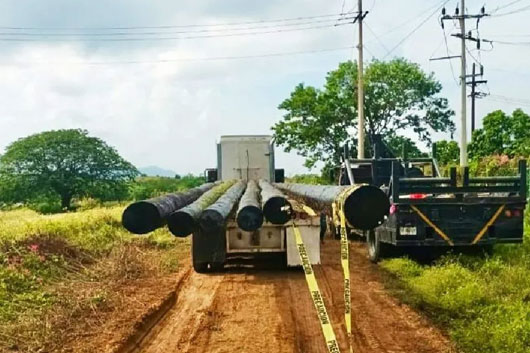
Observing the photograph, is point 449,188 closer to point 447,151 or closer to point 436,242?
point 436,242

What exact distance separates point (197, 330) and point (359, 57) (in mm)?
22051

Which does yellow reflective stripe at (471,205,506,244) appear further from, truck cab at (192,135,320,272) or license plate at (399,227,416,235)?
truck cab at (192,135,320,272)

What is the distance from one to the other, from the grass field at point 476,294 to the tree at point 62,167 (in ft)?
105

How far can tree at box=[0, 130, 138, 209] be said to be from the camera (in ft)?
137

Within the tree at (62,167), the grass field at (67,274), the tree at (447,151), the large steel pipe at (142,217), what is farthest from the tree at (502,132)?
the large steel pipe at (142,217)

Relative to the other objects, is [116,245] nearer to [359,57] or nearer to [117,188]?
[359,57]

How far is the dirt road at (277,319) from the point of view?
757cm

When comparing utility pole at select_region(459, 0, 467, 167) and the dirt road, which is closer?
the dirt road

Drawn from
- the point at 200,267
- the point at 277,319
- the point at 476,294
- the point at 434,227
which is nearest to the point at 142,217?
the point at 277,319

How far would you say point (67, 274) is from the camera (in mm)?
12445

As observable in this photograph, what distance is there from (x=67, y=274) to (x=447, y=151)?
33544 mm

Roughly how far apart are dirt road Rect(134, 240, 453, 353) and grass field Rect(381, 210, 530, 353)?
1.02 ft

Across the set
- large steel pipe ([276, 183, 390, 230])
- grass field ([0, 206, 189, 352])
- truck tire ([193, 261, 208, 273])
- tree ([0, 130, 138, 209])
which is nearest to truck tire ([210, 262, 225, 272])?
truck tire ([193, 261, 208, 273])

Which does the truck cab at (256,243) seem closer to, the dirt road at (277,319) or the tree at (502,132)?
the dirt road at (277,319)
